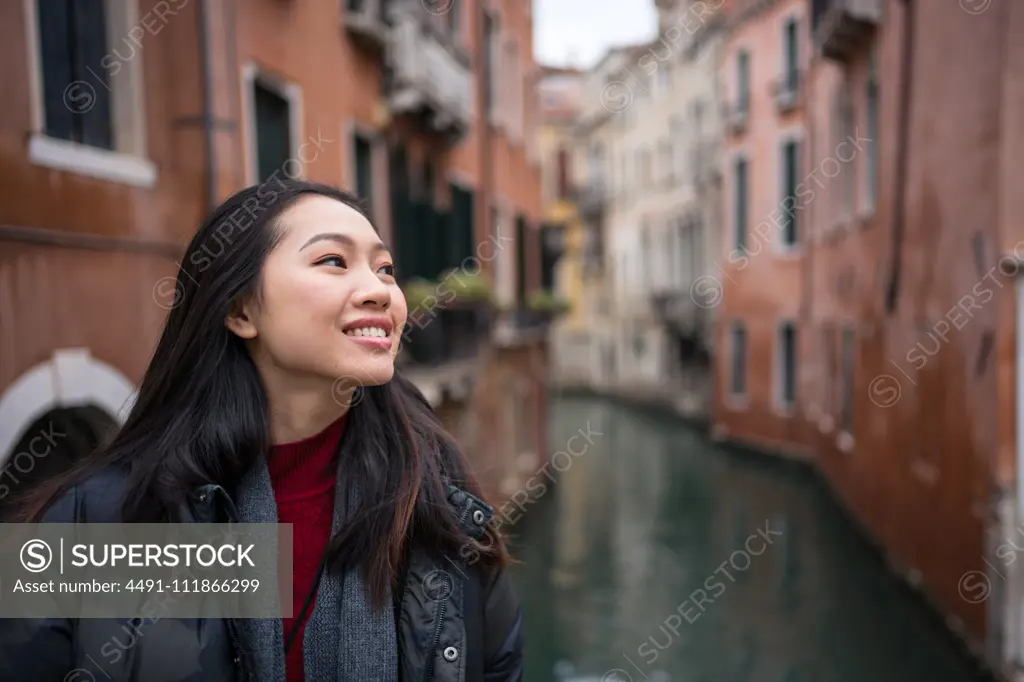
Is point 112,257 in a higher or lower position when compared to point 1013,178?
lower

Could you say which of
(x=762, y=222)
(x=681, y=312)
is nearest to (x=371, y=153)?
(x=762, y=222)

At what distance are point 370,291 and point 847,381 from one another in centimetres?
1214

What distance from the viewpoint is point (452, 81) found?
10.0 metres

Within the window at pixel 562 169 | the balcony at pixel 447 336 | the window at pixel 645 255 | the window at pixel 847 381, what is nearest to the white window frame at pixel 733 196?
the window at pixel 847 381

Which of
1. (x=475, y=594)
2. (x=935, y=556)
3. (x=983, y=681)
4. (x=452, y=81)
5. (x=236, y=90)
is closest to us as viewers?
(x=475, y=594)

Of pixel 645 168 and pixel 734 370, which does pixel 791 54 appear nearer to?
pixel 734 370

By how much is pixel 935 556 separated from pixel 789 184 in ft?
34.2

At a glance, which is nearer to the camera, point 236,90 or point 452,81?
point 236,90

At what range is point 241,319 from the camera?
1718 mm

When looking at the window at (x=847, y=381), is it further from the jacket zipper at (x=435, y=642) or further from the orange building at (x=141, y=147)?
the jacket zipper at (x=435, y=642)

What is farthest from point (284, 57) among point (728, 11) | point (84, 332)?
point (728, 11)

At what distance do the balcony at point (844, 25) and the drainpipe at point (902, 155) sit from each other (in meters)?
1.14

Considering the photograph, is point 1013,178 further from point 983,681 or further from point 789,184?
point 789,184

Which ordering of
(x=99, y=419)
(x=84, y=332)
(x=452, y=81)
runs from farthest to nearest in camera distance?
(x=452, y=81)
(x=99, y=419)
(x=84, y=332)
